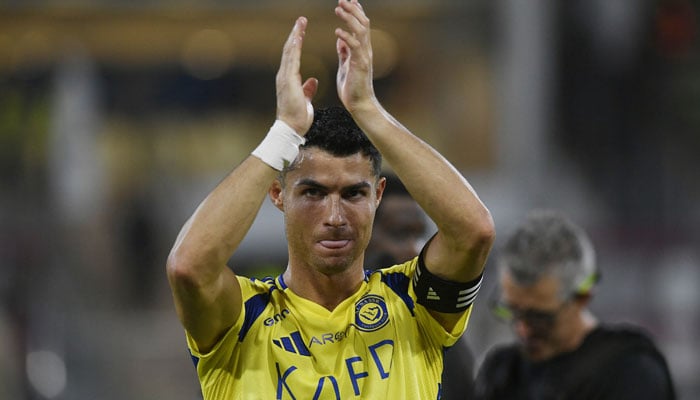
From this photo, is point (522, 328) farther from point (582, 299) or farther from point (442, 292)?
point (442, 292)

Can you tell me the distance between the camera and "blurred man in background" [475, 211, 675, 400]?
17.9 ft

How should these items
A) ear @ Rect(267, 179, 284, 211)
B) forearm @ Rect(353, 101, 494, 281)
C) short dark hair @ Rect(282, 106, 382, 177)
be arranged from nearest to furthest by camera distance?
forearm @ Rect(353, 101, 494, 281) → short dark hair @ Rect(282, 106, 382, 177) → ear @ Rect(267, 179, 284, 211)

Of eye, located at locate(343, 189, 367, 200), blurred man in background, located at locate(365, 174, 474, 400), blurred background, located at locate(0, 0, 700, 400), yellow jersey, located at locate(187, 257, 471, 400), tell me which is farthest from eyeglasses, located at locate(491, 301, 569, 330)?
blurred background, located at locate(0, 0, 700, 400)

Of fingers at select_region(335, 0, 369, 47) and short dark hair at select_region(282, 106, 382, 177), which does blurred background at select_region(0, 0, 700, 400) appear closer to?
short dark hair at select_region(282, 106, 382, 177)

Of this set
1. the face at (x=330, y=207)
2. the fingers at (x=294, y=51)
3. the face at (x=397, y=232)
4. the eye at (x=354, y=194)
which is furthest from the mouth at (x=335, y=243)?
the face at (x=397, y=232)

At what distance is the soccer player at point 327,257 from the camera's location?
3.86 meters

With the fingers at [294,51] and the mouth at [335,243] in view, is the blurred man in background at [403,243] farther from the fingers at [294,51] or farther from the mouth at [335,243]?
the fingers at [294,51]

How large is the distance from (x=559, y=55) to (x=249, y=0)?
5351 millimetres

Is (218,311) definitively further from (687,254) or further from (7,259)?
(687,254)

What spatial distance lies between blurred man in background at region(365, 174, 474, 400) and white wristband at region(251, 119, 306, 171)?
1686 mm

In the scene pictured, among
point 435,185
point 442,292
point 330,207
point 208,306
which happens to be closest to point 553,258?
point 442,292

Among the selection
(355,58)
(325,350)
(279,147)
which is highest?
(355,58)

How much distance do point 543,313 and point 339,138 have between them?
6.52ft

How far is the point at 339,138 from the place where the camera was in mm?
4055
